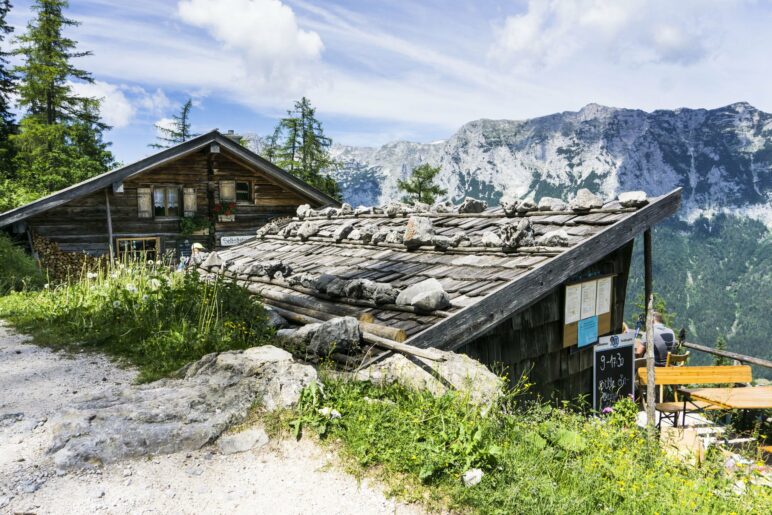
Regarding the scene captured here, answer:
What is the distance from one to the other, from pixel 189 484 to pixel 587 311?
5.92 metres

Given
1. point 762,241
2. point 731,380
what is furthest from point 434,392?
point 762,241

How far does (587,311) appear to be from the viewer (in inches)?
278

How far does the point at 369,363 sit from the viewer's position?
170 inches

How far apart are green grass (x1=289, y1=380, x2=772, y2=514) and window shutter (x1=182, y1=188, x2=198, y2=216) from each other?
1626 centimetres

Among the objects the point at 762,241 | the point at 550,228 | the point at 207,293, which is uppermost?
the point at 550,228

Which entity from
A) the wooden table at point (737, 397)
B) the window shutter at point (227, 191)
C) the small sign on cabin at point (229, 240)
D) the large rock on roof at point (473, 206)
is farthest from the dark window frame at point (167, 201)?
the wooden table at point (737, 397)

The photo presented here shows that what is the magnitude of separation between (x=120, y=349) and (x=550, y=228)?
569 centimetres

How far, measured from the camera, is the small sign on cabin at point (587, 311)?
6.72 m

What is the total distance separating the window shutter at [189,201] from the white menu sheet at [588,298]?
51.5 feet

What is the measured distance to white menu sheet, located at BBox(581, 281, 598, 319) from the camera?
6926 millimetres

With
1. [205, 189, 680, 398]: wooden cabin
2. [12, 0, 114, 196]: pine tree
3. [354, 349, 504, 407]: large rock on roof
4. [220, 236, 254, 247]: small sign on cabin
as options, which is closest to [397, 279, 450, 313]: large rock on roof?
[205, 189, 680, 398]: wooden cabin

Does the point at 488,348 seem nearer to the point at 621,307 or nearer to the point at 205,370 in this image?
the point at 205,370

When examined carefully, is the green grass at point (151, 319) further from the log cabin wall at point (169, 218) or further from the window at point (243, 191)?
the window at point (243, 191)

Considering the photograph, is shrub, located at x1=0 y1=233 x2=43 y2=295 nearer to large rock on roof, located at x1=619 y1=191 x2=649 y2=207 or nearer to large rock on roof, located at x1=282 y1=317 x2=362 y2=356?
large rock on roof, located at x1=282 y1=317 x2=362 y2=356
